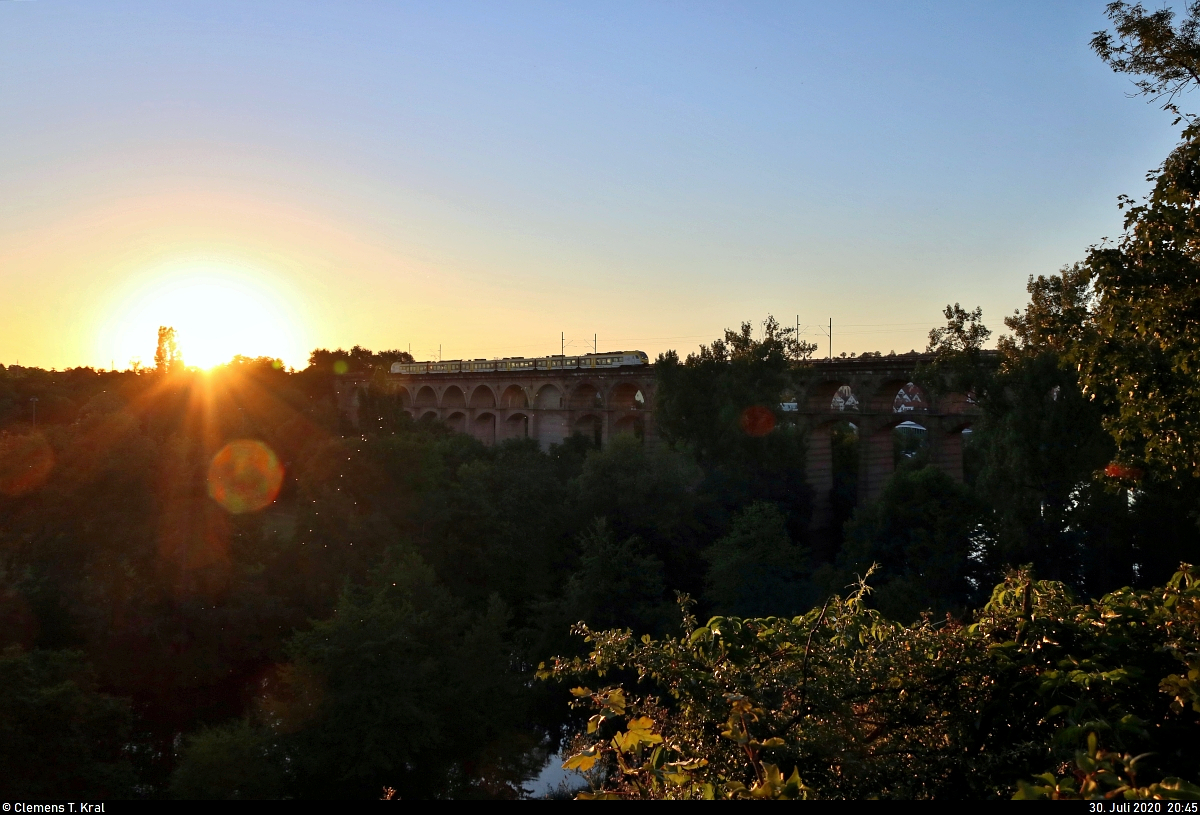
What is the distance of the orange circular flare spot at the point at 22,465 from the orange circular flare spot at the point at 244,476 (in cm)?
381

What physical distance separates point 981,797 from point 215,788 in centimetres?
1233

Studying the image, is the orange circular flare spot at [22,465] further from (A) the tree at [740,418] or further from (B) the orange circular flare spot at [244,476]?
(A) the tree at [740,418]

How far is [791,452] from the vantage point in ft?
106

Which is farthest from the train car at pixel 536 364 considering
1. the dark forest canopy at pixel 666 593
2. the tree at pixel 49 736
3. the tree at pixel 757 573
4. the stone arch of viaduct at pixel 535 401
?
the tree at pixel 49 736

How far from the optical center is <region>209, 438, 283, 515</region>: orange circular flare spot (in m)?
24.4

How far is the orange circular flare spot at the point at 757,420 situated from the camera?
1272 inches

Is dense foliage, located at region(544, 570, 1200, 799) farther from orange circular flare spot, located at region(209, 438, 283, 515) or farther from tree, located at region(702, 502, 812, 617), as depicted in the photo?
orange circular flare spot, located at region(209, 438, 283, 515)

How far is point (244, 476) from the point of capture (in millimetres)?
28250

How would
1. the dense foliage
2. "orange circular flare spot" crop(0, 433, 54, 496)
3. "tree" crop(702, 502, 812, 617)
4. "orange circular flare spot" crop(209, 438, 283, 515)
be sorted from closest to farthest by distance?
the dense foliage < "orange circular flare spot" crop(0, 433, 54, 496) < "tree" crop(702, 502, 812, 617) < "orange circular flare spot" crop(209, 438, 283, 515)

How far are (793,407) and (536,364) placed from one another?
20.8 m

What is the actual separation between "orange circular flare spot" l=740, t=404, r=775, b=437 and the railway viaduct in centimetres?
179

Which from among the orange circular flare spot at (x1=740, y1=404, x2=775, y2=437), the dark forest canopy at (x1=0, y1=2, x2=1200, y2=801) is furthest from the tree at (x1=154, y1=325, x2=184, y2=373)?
the orange circular flare spot at (x1=740, y1=404, x2=775, y2=437)

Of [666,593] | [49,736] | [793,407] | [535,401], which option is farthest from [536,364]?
[49,736]

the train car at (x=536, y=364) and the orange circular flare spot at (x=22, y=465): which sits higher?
the train car at (x=536, y=364)
